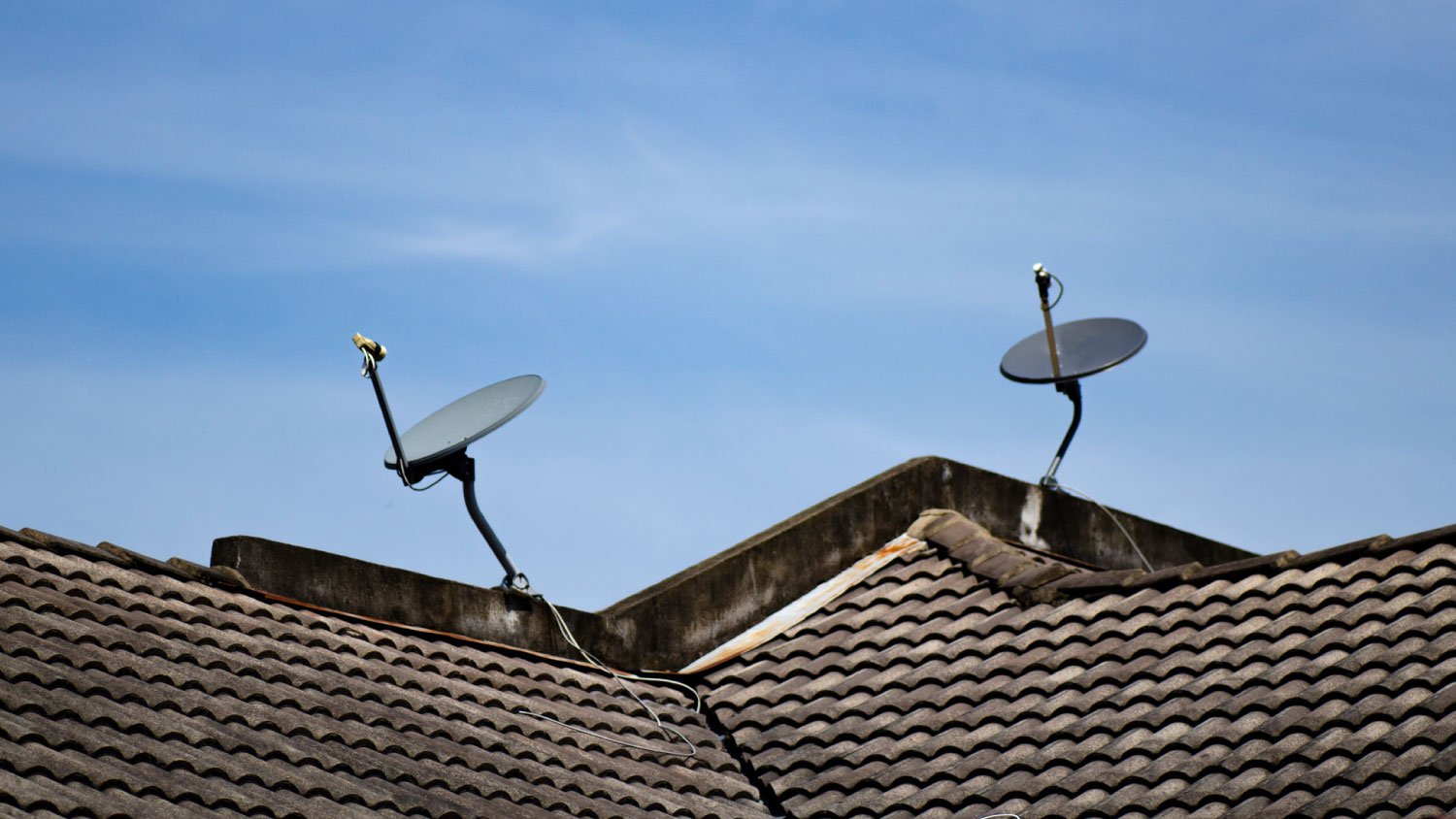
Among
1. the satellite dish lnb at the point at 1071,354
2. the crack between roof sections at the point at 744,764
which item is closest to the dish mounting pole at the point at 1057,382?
the satellite dish lnb at the point at 1071,354

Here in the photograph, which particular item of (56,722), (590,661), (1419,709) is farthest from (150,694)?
(1419,709)

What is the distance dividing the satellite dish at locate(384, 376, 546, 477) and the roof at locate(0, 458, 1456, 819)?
32.3 inches

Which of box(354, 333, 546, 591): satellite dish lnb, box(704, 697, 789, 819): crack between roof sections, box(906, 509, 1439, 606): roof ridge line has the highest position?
box(354, 333, 546, 591): satellite dish lnb

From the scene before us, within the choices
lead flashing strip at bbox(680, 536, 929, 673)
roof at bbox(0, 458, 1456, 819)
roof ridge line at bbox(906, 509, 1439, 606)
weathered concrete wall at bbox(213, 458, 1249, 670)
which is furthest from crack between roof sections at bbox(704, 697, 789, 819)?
roof ridge line at bbox(906, 509, 1439, 606)

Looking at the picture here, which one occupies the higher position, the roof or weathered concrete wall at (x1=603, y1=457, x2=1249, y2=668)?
weathered concrete wall at (x1=603, y1=457, x2=1249, y2=668)

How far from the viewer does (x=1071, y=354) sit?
12.8 meters

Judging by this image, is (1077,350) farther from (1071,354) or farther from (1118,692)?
(1118,692)

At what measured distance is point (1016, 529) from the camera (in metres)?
12.3

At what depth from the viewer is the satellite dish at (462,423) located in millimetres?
10844

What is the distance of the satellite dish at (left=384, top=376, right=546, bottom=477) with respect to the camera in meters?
10.8

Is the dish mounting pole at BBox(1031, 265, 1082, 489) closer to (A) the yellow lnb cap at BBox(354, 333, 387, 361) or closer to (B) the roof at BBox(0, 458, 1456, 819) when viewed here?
(B) the roof at BBox(0, 458, 1456, 819)

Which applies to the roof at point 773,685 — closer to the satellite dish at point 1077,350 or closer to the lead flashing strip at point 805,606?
the lead flashing strip at point 805,606

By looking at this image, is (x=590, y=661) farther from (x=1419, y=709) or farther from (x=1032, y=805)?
(x=1419, y=709)

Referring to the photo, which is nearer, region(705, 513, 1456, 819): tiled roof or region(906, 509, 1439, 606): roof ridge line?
region(705, 513, 1456, 819): tiled roof
